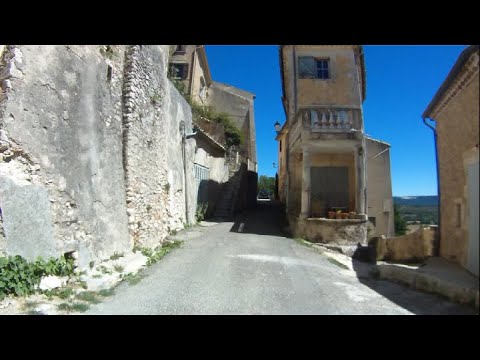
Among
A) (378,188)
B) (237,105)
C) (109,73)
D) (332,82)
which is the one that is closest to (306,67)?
(332,82)

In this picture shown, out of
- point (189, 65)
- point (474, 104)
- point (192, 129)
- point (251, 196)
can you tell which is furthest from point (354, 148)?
point (189, 65)

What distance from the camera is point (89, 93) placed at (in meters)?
6.34

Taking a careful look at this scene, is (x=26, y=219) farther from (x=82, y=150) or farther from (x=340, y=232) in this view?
(x=340, y=232)

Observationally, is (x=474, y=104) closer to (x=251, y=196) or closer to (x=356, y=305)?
(x=356, y=305)

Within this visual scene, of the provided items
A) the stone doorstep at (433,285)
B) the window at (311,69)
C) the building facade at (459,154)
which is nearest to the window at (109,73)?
the building facade at (459,154)

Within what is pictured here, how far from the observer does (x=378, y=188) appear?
14.6 m

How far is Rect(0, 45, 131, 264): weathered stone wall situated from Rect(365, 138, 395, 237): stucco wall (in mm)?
11148

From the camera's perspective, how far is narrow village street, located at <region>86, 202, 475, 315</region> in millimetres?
3248

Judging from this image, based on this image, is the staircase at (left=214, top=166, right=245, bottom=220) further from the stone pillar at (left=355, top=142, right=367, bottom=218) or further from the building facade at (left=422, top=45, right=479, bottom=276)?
the building facade at (left=422, top=45, right=479, bottom=276)

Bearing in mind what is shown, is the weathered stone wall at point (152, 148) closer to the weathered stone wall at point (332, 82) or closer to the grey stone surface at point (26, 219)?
the grey stone surface at point (26, 219)

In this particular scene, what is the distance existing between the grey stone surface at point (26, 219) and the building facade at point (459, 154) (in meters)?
5.13

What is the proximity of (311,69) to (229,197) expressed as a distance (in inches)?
291

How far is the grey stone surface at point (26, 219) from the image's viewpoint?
4.43 meters

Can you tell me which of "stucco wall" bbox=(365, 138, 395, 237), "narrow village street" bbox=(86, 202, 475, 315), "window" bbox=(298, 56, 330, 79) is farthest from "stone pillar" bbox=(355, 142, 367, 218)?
"window" bbox=(298, 56, 330, 79)
